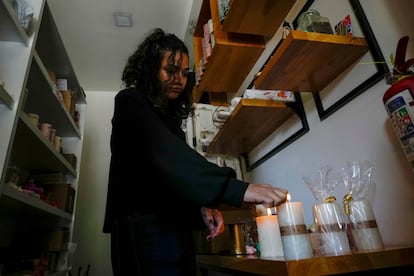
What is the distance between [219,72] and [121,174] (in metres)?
0.98

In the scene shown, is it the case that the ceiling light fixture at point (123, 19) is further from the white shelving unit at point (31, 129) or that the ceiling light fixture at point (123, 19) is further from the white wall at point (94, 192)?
the white wall at point (94, 192)

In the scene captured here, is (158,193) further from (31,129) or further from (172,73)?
(31,129)

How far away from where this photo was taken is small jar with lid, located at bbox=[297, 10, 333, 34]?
0.88 m

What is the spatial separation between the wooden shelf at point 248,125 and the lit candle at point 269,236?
0.55 metres

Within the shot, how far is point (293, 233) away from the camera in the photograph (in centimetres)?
58

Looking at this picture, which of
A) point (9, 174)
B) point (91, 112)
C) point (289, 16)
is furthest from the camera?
point (91, 112)

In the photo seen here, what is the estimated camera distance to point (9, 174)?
3.60 ft

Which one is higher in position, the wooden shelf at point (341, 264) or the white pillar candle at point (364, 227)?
the white pillar candle at point (364, 227)

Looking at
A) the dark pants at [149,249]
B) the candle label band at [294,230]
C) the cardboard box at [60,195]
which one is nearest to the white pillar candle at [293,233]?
the candle label band at [294,230]

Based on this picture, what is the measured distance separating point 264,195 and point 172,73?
1.75 feet

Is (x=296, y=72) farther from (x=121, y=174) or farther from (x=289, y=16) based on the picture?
(x=121, y=174)

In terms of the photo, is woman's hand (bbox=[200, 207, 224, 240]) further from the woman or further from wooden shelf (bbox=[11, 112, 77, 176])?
wooden shelf (bbox=[11, 112, 77, 176])

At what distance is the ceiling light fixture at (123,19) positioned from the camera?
6.81ft

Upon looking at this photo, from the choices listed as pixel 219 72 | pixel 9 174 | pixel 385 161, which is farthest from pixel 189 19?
pixel 385 161
